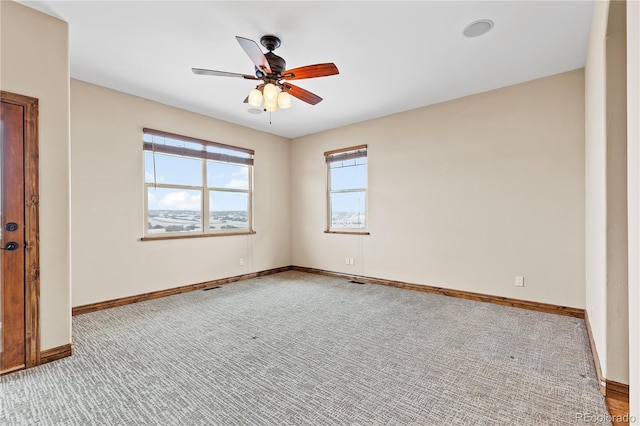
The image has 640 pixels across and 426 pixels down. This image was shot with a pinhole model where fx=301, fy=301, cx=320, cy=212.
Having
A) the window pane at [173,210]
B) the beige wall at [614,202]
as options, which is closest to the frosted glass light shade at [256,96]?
the window pane at [173,210]

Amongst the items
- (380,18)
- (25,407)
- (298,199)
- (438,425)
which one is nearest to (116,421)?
(25,407)

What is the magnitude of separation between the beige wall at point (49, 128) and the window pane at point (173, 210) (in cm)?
177

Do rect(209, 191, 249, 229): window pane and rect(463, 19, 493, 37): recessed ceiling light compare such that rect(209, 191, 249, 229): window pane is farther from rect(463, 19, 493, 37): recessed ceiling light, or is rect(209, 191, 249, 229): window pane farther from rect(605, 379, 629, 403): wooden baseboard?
rect(605, 379, 629, 403): wooden baseboard

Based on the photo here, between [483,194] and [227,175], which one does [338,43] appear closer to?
[483,194]

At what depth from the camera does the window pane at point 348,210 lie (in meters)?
5.31

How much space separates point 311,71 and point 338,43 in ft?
1.70

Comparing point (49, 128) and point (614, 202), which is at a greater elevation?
point (49, 128)

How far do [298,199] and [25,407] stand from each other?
481cm

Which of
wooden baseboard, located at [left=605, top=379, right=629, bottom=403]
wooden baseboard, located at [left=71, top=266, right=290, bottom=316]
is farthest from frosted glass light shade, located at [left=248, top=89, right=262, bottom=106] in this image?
wooden baseboard, located at [left=605, top=379, right=629, bottom=403]

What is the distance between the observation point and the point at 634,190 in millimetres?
999

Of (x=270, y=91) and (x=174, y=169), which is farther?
(x=174, y=169)

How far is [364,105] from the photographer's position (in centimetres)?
446

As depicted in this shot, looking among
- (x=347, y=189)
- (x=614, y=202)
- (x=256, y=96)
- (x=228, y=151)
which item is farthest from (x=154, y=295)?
(x=614, y=202)

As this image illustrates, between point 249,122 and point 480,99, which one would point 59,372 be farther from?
point 480,99
